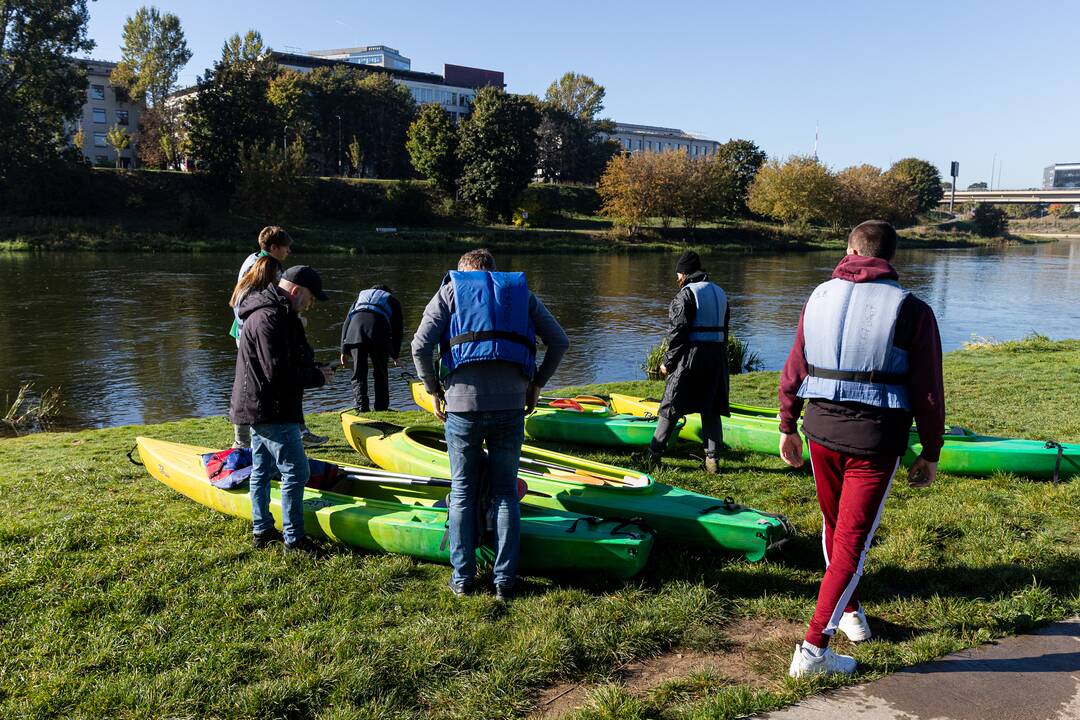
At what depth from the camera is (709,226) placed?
6350 centimetres

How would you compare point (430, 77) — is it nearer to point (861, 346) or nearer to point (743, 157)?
point (743, 157)

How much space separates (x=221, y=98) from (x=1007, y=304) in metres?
48.6

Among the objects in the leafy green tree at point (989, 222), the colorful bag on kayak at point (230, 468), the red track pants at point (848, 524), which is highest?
the leafy green tree at point (989, 222)

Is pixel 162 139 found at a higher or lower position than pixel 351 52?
lower

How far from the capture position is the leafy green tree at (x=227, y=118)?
167 feet

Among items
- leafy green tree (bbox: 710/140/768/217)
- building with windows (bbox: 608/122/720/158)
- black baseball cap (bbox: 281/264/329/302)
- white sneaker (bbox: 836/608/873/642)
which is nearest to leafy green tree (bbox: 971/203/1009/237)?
leafy green tree (bbox: 710/140/768/217)

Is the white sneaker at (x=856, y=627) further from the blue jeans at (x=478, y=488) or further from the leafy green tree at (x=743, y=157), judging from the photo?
the leafy green tree at (x=743, y=157)

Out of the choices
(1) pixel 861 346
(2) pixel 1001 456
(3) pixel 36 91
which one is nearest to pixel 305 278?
(1) pixel 861 346

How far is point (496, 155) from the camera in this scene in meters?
57.4

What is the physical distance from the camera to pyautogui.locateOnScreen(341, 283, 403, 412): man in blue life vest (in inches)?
340

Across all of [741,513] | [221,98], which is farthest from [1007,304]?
[221,98]

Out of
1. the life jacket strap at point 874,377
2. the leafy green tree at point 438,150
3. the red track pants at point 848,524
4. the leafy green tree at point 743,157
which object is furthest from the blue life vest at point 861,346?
the leafy green tree at point 743,157

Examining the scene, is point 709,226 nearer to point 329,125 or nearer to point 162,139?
point 329,125

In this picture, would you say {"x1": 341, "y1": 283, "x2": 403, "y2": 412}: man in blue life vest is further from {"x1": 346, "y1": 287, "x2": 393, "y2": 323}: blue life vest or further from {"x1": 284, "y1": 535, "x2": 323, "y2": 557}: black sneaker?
{"x1": 284, "y1": 535, "x2": 323, "y2": 557}: black sneaker
